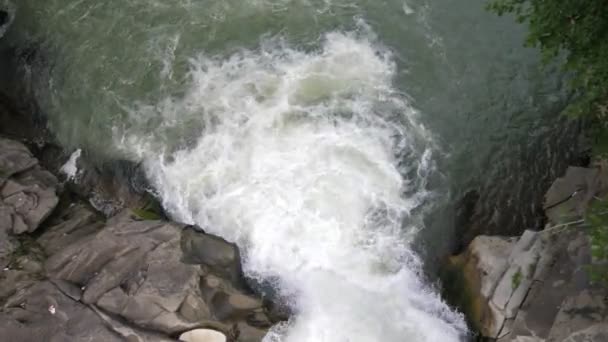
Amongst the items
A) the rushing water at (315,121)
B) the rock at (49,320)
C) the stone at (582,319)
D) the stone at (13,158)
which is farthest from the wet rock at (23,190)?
the stone at (582,319)

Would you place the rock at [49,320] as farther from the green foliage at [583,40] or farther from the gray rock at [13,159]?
the green foliage at [583,40]

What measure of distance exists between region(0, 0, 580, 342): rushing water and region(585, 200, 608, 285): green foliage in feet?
13.6

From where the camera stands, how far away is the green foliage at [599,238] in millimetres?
11430

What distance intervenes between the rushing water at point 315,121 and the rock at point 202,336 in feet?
4.45

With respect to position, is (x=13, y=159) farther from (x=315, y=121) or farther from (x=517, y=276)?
(x=517, y=276)

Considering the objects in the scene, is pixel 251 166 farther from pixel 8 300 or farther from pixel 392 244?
pixel 8 300

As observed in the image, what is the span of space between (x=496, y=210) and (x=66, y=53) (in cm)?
1536

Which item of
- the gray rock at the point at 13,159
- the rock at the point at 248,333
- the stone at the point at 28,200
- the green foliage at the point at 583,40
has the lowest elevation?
the rock at the point at 248,333

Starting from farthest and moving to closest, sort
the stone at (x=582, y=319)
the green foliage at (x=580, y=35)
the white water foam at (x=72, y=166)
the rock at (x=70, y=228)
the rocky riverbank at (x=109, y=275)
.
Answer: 1. the white water foam at (x=72, y=166)
2. the rock at (x=70, y=228)
3. the rocky riverbank at (x=109, y=275)
4. the stone at (x=582, y=319)
5. the green foliage at (x=580, y=35)

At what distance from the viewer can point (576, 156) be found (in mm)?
18047

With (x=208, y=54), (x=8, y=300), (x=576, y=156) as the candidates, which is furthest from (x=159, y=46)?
(x=576, y=156)

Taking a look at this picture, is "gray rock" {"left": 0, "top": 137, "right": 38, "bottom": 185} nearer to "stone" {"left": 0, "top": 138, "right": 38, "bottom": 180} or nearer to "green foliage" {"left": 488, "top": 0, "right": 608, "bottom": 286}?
"stone" {"left": 0, "top": 138, "right": 38, "bottom": 180}

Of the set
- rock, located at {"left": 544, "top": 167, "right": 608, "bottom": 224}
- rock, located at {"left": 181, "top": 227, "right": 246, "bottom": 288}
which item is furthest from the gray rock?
rock, located at {"left": 544, "top": 167, "right": 608, "bottom": 224}

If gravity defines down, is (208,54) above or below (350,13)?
below
